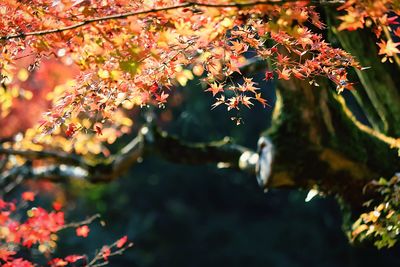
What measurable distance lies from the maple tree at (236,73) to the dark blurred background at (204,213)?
812cm

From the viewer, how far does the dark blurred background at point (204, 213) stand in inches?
610

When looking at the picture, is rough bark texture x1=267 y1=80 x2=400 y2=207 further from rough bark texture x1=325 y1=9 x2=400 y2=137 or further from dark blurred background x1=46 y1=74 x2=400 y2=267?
dark blurred background x1=46 y1=74 x2=400 y2=267

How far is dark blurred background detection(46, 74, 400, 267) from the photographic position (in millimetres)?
15500

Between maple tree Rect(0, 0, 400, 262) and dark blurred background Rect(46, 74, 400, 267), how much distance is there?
26.6ft

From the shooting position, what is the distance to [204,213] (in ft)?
57.4

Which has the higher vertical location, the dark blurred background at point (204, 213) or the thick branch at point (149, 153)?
the thick branch at point (149, 153)

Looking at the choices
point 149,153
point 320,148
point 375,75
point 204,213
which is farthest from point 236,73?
point 204,213

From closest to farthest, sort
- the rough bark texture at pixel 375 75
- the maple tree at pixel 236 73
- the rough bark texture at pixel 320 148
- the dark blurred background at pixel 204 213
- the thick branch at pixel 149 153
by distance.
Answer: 1. the maple tree at pixel 236 73
2. the rough bark texture at pixel 320 148
3. the rough bark texture at pixel 375 75
4. the thick branch at pixel 149 153
5. the dark blurred background at pixel 204 213

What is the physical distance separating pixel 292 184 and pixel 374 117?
1.43 m

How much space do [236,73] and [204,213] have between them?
12583mm

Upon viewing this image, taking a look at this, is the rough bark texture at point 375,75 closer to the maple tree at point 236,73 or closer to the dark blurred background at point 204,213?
the maple tree at point 236,73

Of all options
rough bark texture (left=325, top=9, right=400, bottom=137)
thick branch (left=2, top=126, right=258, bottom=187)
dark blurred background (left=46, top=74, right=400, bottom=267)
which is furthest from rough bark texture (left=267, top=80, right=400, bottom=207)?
dark blurred background (left=46, top=74, right=400, bottom=267)

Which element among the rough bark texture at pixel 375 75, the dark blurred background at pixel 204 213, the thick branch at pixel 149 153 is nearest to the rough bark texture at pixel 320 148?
the rough bark texture at pixel 375 75

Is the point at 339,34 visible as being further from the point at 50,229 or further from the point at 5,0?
the point at 50,229
